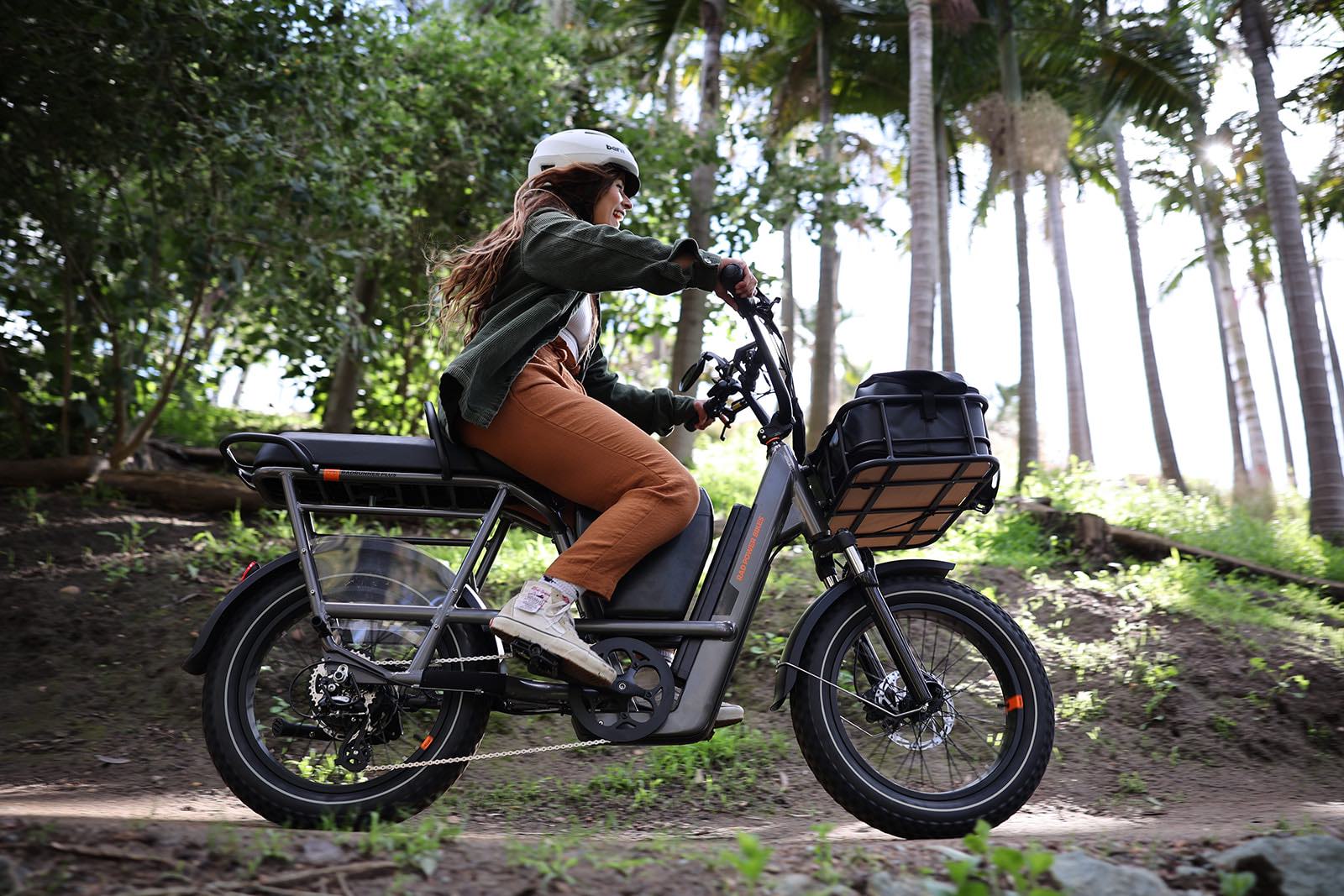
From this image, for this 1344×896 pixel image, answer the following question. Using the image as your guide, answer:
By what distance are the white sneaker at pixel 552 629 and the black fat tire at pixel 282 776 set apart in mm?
231

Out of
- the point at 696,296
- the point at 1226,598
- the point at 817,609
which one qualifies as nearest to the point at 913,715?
the point at 817,609

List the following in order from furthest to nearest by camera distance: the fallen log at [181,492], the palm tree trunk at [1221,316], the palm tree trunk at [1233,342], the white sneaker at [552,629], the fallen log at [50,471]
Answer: the palm tree trunk at [1221,316] < the palm tree trunk at [1233,342] < the fallen log at [181,492] < the fallen log at [50,471] < the white sneaker at [552,629]

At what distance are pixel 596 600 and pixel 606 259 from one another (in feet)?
3.31

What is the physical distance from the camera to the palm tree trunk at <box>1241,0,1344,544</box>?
29.7 feet

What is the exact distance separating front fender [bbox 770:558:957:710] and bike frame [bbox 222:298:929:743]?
0.24 feet

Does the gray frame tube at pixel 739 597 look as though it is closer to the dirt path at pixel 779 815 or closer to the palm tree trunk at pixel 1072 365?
the dirt path at pixel 779 815

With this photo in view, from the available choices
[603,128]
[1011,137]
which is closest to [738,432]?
[1011,137]

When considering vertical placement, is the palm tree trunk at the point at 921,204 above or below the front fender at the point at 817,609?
above

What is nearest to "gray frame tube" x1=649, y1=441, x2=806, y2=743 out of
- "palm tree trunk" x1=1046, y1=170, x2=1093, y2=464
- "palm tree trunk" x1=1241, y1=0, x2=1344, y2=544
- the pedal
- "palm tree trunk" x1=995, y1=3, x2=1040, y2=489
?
the pedal

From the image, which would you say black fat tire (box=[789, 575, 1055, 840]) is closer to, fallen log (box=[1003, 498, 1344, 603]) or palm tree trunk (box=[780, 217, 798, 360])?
fallen log (box=[1003, 498, 1344, 603])

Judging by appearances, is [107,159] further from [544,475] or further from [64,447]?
[544,475]

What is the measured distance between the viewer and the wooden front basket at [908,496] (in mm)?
2734

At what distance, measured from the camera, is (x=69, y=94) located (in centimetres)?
601

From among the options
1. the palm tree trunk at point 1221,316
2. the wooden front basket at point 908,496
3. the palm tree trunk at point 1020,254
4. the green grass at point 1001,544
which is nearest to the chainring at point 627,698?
the wooden front basket at point 908,496
